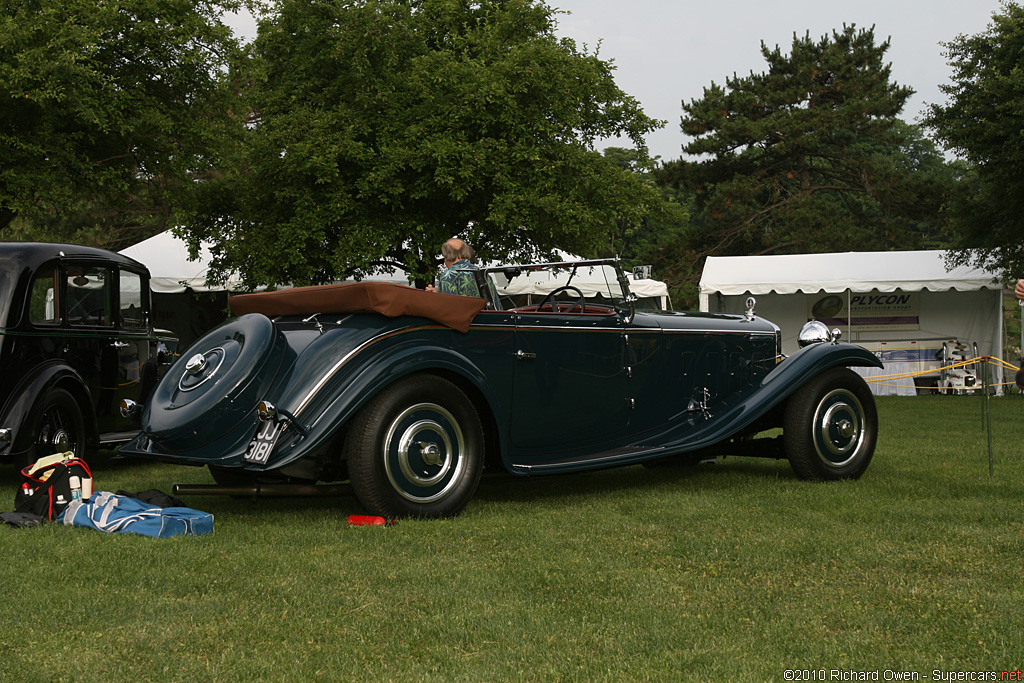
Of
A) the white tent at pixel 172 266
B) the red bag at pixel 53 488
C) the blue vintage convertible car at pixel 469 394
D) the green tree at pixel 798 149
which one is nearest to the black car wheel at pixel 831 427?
the blue vintage convertible car at pixel 469 394

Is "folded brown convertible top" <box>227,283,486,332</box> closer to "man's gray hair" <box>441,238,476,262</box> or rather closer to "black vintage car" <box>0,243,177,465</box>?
"man's gray hair" <box>441,238,476,262</box>

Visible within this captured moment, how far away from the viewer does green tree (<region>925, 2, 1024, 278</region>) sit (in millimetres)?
16438

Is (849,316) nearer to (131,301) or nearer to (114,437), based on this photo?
(131,301)

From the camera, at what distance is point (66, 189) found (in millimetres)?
13734

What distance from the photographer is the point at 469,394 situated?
564 centimetres

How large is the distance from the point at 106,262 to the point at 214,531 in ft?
13.2

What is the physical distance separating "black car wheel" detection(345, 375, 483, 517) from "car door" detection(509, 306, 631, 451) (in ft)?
1.41

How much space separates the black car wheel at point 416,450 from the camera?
16.8 ft

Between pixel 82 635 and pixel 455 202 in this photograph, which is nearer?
pixel 82 635

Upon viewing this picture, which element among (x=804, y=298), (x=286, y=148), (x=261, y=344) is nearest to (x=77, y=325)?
(x=261, y=344)

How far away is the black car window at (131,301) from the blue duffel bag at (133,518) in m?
3.50

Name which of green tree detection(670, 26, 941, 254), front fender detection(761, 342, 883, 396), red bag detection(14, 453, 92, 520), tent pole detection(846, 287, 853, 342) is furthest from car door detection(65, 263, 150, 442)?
green tree detection(670, 26, 941, 254)

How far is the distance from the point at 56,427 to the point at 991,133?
15.8m

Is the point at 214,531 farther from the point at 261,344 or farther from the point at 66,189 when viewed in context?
the point at 66,189
